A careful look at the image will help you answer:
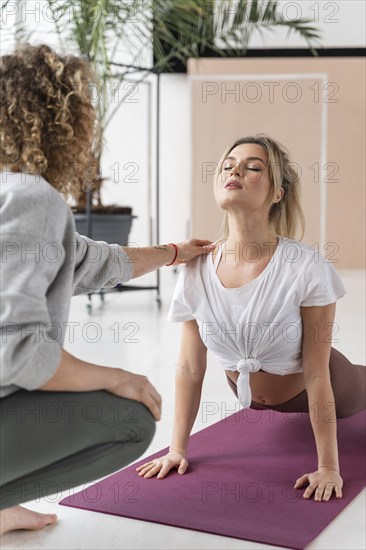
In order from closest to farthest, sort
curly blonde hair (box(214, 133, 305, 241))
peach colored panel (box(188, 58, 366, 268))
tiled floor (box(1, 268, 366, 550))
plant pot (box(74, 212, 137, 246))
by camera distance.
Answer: tiled floor (box(1, 268, 366, 550))
curly blonde hair (box(214, 133, 305, 241))
plant pot (box(74, 212, 137, 246))
peach colored panel (box(188, 58, 366, 268))

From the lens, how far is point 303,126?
671 cm

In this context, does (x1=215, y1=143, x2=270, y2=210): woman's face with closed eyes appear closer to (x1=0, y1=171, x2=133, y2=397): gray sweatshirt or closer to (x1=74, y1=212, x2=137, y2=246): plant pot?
(x1=0, y1=171, x2=133, y2=397): gray sweatshirt

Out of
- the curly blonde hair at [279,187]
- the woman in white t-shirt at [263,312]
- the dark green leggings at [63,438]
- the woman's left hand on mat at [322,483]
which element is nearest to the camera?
the dark green leggings at [63,438]

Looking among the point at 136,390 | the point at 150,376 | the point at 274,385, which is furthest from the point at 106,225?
the point at 136,390

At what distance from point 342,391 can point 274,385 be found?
195 millimetres

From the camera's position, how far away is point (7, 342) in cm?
137

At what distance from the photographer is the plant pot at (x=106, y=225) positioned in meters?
4.88

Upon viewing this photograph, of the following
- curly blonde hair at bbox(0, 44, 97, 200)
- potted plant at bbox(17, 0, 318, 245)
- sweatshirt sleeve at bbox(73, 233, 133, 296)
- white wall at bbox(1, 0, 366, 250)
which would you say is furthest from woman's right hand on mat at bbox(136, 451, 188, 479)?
white wall at bbox(1, 0, 366, 250)

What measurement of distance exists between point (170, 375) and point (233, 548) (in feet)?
5.29

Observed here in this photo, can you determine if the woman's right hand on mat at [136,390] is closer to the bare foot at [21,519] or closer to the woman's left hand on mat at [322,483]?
the bare foot at [21,519]

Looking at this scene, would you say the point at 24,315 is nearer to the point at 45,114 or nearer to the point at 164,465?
the point at 45,114

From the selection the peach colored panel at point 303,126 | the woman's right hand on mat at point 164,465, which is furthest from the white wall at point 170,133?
the woman's right hand on mat at point 164,465

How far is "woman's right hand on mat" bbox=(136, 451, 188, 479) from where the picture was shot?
87.1 inches

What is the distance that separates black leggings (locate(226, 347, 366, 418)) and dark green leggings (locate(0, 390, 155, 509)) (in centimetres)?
82
